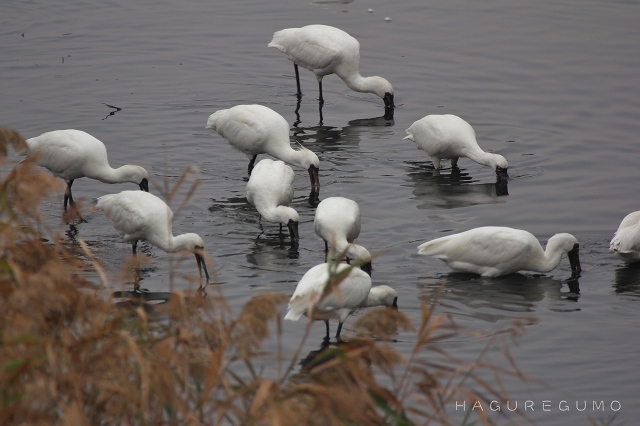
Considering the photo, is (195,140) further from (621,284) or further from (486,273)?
(621,284)

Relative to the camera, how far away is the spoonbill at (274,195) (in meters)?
9.92

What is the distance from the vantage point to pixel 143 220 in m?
9.09

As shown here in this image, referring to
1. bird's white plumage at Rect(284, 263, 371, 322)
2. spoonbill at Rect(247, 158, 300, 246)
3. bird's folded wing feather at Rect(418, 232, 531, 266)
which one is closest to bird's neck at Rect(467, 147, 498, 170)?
spoonbill at Rect(247, 158, 300, 246)

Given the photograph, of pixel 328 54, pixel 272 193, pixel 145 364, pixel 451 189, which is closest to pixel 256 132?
pixel 272 193

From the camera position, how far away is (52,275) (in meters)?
3.47

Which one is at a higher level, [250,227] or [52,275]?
[52,275]

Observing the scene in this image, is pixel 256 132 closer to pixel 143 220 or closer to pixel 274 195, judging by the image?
pixel 274 195

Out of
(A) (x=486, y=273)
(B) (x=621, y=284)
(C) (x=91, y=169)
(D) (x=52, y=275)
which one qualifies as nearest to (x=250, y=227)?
(C) (x=91, y=169)

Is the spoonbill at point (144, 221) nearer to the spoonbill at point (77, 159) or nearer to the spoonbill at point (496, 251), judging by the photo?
the spoonbill at point (77, 159)

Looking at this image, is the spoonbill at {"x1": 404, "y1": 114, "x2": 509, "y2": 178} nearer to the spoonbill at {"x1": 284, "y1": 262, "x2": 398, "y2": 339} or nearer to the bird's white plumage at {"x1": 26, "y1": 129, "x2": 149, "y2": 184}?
the bird's white plumage at {"x1": 26, "y1": 129, "x2": 149, "y2": 184}

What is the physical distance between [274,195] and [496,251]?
232 centimetres

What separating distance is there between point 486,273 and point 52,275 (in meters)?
6.24

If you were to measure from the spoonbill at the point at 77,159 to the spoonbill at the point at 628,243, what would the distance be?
462cm

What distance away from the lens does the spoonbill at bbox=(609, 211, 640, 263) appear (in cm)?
924
